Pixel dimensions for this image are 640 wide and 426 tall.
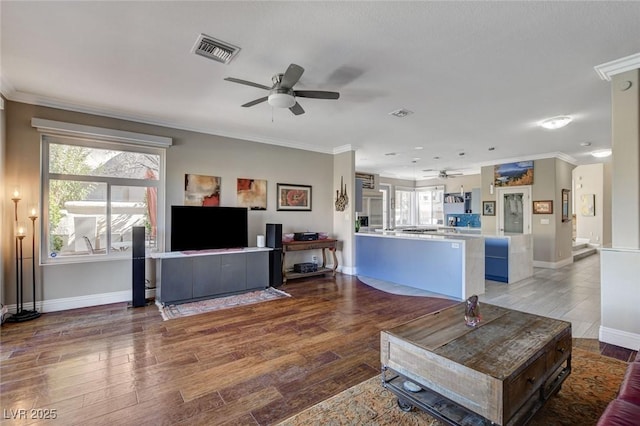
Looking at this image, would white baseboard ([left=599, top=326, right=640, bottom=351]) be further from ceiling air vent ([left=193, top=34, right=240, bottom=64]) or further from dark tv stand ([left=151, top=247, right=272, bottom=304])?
ceiling air vent ([left=193, top=34, right=240, bottom=64])

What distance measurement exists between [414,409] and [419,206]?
1055cm

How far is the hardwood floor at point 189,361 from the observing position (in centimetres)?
200

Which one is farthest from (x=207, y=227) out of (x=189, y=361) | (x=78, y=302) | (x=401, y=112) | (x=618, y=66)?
(x=618, y=66)

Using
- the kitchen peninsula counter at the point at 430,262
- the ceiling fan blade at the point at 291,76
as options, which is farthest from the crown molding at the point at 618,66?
the ceiling fan blade at the point at 291,76

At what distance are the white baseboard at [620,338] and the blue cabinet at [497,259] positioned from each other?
2668mm

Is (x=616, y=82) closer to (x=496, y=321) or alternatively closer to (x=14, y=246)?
(x=496, y=321)

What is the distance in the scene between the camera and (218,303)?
14.1 feet

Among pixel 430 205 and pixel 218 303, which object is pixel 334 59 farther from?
pixel 430 205

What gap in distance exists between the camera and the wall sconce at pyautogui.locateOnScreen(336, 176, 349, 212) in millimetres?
→ 6353

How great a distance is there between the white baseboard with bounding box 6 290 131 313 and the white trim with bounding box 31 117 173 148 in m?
2.22

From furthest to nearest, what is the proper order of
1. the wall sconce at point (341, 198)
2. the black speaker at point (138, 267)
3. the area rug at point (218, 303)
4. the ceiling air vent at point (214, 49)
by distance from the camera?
the wall sconce at point (341, 198) < the black speaker at point (138, 267) < the area rug at point (218, 303) < the ceiling air vent at point (214, 49)

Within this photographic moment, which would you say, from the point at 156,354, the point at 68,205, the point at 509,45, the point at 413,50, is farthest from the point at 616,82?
the point at 68,205

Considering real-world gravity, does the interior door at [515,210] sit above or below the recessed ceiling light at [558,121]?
below

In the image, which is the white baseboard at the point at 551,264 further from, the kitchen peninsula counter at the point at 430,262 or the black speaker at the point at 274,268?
the black speaker at the point at 274,268
